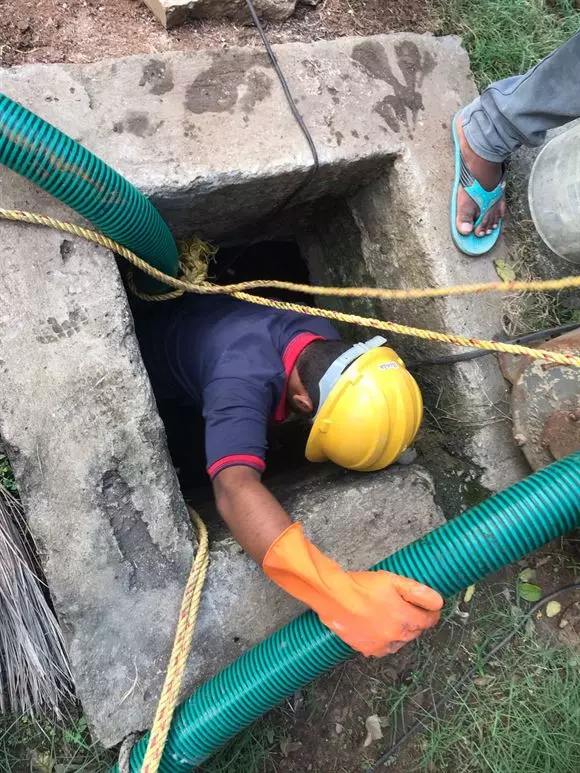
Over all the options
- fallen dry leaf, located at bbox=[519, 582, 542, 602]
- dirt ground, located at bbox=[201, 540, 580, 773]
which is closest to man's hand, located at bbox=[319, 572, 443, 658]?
dirt ground, located at bbox=[201, 540, 580, 773]

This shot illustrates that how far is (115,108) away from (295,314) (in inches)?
34.9

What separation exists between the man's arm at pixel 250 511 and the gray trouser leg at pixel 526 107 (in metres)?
1.41

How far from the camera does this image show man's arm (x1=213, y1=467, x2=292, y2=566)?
1.64 meters

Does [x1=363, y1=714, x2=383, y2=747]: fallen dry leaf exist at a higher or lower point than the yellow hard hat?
lower

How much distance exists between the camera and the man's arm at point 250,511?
1.64 m

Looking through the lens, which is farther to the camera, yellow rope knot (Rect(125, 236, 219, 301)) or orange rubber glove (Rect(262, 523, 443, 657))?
yellow rope knot (Rect(125, 236, 219, 301))

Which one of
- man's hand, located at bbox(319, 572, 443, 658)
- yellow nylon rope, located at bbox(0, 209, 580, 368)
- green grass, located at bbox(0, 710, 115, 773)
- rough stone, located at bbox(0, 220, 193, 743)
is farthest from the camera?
green grass, located at bbox(0, 710, 115, 773)

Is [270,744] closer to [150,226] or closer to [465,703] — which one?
[465,703]

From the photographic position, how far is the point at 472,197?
7.08 ft

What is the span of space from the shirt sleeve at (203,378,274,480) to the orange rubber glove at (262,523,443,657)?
34 centimetres

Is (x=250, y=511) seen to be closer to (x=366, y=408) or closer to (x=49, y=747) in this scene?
(x=366, y=408)

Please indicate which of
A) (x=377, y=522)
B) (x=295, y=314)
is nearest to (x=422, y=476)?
(x=377, y=522)

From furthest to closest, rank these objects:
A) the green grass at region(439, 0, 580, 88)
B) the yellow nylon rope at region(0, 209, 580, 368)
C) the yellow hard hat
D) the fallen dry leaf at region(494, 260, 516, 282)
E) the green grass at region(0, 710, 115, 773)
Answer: the green grass at region(439, 0, 580, 88) < the fallen dry leaf at region(494, 260, 516, 282) < the yellow hard hat < the green grass at region(0, 710, 115, 773) < the yellow nylon rope at region(0, 209, 580, 368)

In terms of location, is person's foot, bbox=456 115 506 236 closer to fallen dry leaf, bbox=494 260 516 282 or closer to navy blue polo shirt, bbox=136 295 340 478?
fallen dry leaf, bbox=494 260 516 282
